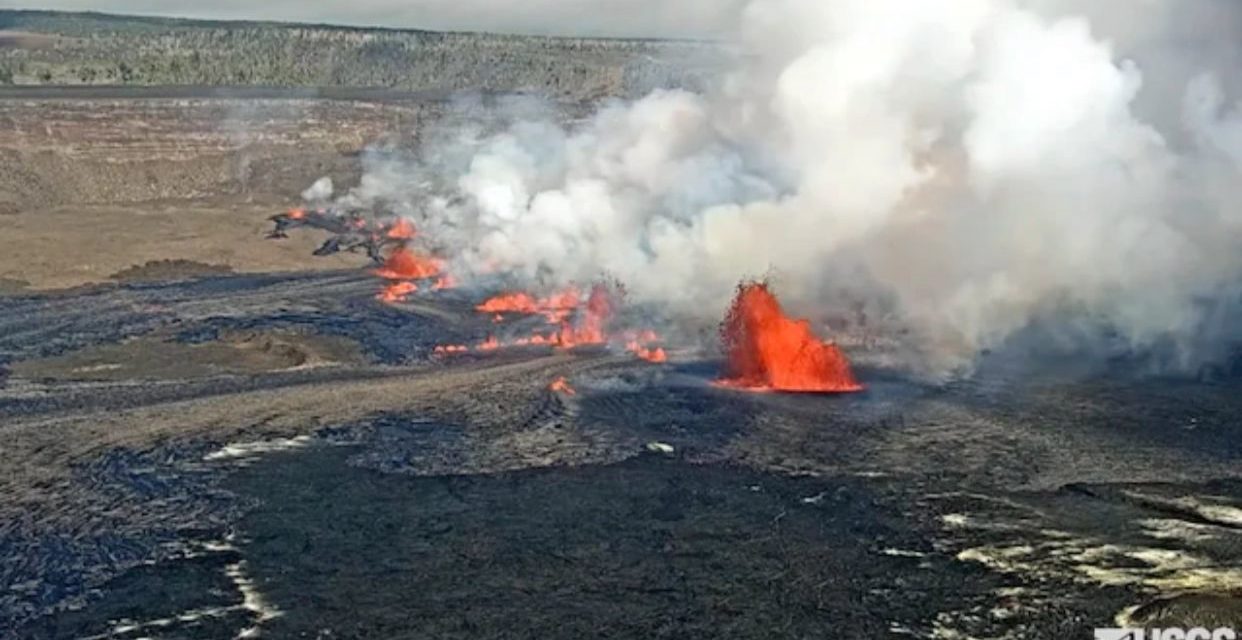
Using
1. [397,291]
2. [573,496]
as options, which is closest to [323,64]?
[397,291]

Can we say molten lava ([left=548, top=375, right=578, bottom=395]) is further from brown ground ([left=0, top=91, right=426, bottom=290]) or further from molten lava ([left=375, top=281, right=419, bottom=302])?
brown ground ([left=0, top=91, right=426, bottom=290])

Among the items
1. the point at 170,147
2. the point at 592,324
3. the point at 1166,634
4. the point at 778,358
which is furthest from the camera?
the point at 170,147

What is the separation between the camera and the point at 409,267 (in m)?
71.2

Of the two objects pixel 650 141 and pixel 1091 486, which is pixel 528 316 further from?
pixel 1091 486

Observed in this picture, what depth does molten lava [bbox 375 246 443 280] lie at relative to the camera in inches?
2749

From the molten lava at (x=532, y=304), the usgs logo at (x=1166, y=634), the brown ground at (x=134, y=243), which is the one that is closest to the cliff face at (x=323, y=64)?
the brown ground at (x=134, y=243)

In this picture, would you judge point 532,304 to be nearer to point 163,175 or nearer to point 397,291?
point 397,291

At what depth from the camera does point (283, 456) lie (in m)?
31.0

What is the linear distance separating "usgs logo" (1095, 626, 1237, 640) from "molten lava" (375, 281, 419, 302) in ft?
143

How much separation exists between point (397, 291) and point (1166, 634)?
155 ft

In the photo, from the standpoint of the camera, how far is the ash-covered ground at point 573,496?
21.1m

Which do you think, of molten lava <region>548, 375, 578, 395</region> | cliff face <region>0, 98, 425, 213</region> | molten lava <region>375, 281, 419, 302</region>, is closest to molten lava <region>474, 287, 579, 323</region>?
molten lava <region>375, 281, 419, 302</region>

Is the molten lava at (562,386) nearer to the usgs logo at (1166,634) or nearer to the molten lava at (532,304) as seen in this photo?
the molten lava at (532,304)

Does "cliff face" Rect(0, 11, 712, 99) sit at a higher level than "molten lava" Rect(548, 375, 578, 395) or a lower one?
higher
